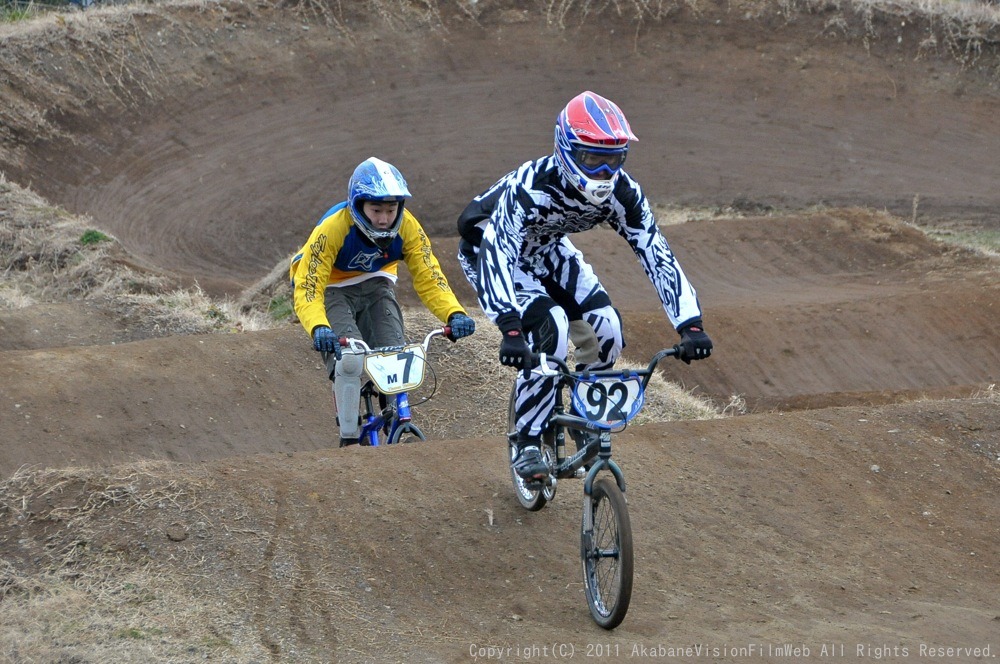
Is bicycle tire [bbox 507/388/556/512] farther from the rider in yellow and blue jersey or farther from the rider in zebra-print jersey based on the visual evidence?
the rider in yellow and blue jersey

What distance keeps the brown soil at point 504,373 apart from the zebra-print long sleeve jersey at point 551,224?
159cm

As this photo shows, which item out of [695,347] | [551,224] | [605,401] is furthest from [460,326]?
[695,347]

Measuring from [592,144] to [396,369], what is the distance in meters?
2.40

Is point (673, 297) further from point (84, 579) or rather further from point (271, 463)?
point (84, 579)

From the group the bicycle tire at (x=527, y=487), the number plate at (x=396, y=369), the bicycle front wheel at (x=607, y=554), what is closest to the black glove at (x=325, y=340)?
the number plate at (x=396, y=369)

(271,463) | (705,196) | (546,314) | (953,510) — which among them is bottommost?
(705,196)

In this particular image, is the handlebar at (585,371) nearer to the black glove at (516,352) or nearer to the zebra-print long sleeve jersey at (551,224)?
the black glove at (516,352)

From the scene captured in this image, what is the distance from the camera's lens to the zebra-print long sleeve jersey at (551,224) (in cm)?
598

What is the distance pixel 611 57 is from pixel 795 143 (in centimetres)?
511

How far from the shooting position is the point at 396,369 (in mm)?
7434

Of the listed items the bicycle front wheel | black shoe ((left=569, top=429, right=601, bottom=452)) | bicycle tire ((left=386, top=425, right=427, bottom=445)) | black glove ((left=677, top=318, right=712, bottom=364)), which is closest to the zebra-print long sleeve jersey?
black glove ((left=677, top=318, right=712, bottom=364))

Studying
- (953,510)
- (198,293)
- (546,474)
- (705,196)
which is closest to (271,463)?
(546,474)

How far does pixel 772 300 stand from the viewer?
56.6 feet

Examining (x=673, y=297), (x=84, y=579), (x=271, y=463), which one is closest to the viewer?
(x=84, y=579)
